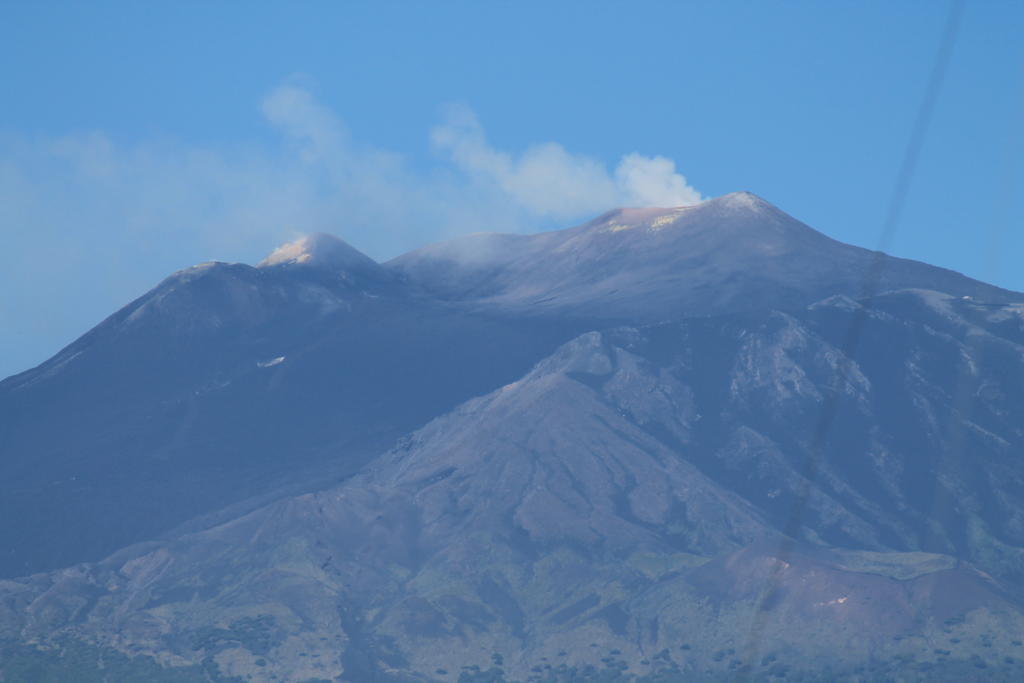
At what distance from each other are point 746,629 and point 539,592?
3054cm

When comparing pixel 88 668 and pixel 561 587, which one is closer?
pixel 88 668

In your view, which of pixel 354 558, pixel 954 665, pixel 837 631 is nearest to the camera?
pixel 954 665

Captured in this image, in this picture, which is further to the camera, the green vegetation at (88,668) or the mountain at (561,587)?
the mountain at (561,587)

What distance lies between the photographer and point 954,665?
145000 mm

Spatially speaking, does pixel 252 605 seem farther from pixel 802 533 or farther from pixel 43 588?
pixel 802 533

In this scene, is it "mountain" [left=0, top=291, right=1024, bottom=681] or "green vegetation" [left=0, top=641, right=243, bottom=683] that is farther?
"mountain" [left=0, top=291, right=1024, bottom=681]

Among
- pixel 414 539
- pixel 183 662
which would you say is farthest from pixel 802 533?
pixel 183 662

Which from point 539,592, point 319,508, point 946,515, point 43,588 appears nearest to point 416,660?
point 539,592

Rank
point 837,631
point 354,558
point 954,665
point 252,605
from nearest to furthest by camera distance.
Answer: point 954,665 < point 837,631 < point 252,605 < point 354,558

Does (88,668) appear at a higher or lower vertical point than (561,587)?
lower

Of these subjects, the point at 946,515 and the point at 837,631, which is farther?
the point at 946,515

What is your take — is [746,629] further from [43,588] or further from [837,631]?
[43,588]

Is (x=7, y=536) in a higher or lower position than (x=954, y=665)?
higher

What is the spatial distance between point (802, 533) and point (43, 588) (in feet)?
343
